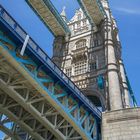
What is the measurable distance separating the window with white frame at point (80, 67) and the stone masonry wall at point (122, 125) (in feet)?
51.0

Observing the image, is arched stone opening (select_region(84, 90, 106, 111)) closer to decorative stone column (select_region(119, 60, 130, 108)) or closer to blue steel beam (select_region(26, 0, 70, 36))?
decorative stone column (select_region(119, 60, 130, 108))

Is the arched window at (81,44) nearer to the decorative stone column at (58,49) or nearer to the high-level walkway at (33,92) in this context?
the decorative stone column at (58,49)

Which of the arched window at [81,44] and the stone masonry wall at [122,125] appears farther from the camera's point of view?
the arched window at [81,44]

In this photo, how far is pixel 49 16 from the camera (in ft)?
152

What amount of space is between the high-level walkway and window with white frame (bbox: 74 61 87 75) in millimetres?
13754

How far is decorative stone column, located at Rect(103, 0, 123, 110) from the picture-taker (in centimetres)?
3316

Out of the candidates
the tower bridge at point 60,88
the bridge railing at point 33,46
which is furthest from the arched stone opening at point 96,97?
the bridge railing at point 33,46

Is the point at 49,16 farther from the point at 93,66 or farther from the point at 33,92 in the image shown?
the point at 33,92

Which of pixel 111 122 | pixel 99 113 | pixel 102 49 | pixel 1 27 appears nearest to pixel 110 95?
pixel 99 113

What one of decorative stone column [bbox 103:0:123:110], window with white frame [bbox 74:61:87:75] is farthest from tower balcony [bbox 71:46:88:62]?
decorative stone column [bbox 103:0:123:110]

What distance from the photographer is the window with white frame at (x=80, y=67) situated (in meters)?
41.7

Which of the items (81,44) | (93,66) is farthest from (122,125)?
(81,44)

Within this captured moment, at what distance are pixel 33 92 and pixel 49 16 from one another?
84.6ft

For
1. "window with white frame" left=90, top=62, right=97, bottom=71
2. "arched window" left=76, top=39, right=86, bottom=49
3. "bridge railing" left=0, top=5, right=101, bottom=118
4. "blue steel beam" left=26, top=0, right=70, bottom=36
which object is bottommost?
"bridge railing" left=0, top=5, right=101, bottom=118
